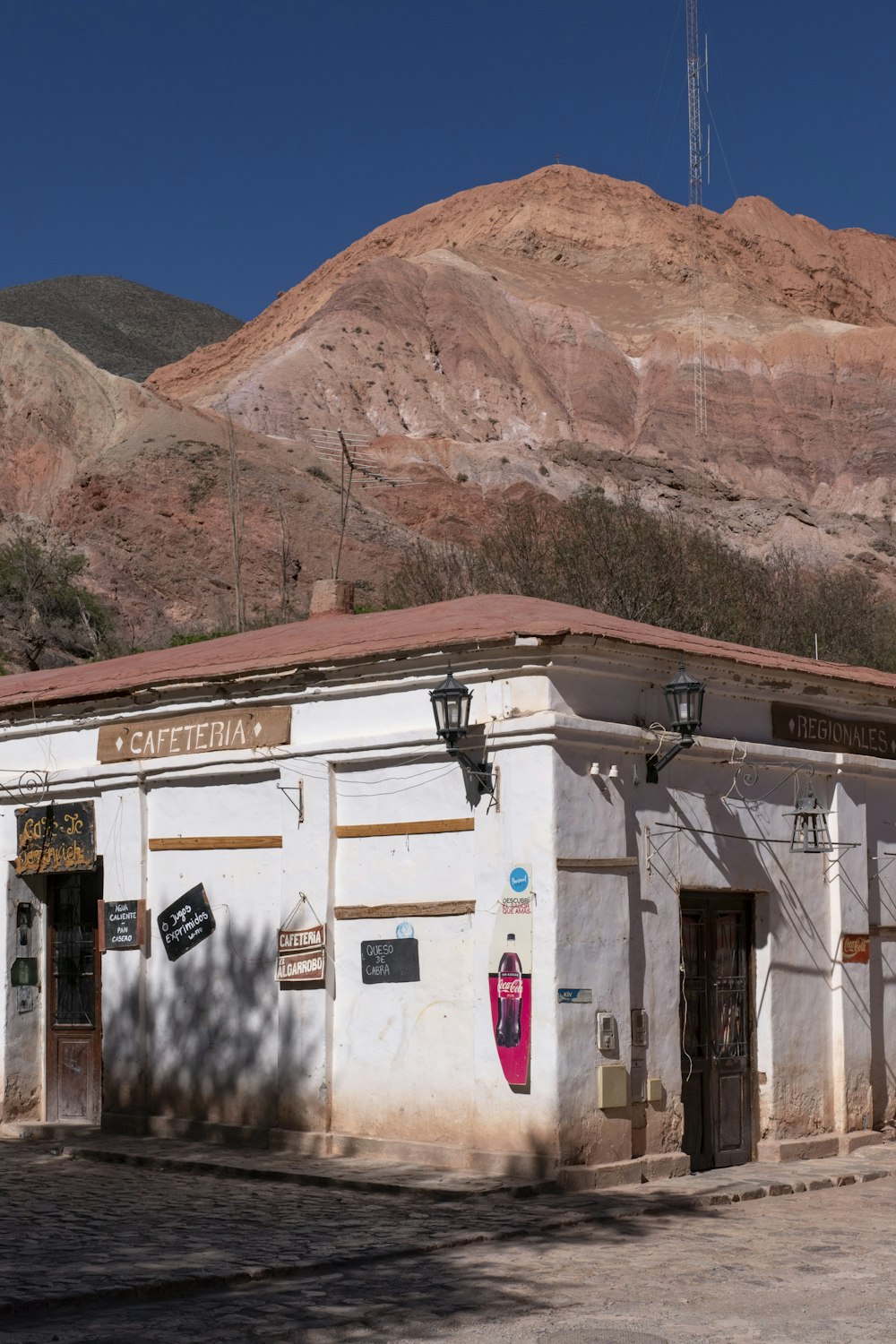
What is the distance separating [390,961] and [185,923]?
6.80 ft

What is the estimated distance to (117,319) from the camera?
127 meters

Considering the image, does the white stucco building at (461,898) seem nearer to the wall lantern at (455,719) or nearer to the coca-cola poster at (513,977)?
the coca-cola poster at (513,977)

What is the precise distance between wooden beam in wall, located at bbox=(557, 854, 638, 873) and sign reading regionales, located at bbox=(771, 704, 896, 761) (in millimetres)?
2135

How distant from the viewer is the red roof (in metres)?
10.9

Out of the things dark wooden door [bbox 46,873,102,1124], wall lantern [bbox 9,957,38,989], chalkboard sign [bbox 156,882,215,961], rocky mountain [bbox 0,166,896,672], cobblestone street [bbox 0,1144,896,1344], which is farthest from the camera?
rocky mountain [bbox 0,166,896,672]

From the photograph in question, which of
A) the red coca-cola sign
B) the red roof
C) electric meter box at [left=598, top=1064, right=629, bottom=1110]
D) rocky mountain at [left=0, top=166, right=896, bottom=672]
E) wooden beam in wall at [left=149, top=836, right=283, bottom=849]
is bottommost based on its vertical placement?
electric meter box at [left=598, top=1064, right=629, bottom=1110]

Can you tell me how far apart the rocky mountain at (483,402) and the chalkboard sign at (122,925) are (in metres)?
32.4

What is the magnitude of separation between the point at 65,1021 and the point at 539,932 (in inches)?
208

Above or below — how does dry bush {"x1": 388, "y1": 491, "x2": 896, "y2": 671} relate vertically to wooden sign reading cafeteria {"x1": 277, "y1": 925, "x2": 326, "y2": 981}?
above

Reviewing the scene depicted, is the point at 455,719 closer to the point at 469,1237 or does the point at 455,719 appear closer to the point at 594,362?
the point at 469,1237

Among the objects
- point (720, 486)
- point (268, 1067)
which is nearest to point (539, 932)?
point (268, 1067)

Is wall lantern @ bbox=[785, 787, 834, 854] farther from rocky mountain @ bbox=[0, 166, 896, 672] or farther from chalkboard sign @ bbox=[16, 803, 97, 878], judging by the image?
rocky mountain @ bbox=[0, 166, 896, 672]

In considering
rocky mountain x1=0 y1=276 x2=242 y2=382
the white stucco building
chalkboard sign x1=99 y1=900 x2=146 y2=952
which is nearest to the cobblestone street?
the white stucco building

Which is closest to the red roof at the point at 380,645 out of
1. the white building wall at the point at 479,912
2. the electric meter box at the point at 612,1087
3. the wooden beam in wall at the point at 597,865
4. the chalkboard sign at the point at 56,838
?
the white building wall at the point at 479,912
